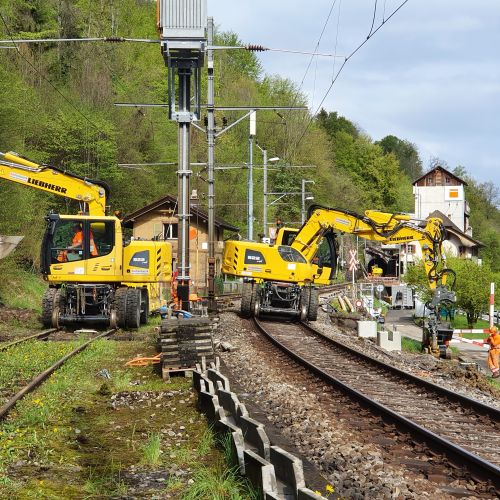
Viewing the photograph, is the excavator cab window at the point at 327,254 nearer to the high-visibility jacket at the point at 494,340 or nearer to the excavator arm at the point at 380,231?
the excavator arm at the point at 380,231

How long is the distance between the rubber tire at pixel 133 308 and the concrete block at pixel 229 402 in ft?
38.9

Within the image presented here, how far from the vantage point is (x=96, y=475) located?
23.2ft

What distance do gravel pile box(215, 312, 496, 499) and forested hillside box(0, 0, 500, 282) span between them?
57.9ft

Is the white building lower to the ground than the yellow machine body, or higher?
higher

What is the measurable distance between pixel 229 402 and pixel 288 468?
2753 millimetres

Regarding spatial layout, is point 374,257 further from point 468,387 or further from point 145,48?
point 468,387

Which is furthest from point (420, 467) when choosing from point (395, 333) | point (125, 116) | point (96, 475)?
point (125, 116)

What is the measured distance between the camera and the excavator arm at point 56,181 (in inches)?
816

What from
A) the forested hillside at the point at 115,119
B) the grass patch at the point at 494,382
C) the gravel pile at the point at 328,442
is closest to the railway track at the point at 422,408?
the gravel pile at the point at 328,442

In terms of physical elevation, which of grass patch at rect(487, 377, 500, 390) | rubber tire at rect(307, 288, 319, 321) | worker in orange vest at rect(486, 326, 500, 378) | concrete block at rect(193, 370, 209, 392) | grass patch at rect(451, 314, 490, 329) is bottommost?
grass patch at rect(451, 314, 490, 329)

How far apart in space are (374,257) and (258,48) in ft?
287

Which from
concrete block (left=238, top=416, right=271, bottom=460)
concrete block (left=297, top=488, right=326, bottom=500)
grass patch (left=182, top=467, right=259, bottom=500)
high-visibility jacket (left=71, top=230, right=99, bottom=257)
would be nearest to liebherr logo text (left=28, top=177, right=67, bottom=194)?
high-visibility jacket (left=71, top=230, right=99, bottom=257)

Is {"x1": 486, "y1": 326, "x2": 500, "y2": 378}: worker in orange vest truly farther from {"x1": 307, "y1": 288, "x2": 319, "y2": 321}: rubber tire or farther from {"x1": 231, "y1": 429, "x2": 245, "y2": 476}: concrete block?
{"x1": 231, "y1": 429, "x2": 245, "y2": 476}: concrete block

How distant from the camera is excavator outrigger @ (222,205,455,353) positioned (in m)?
26.3
